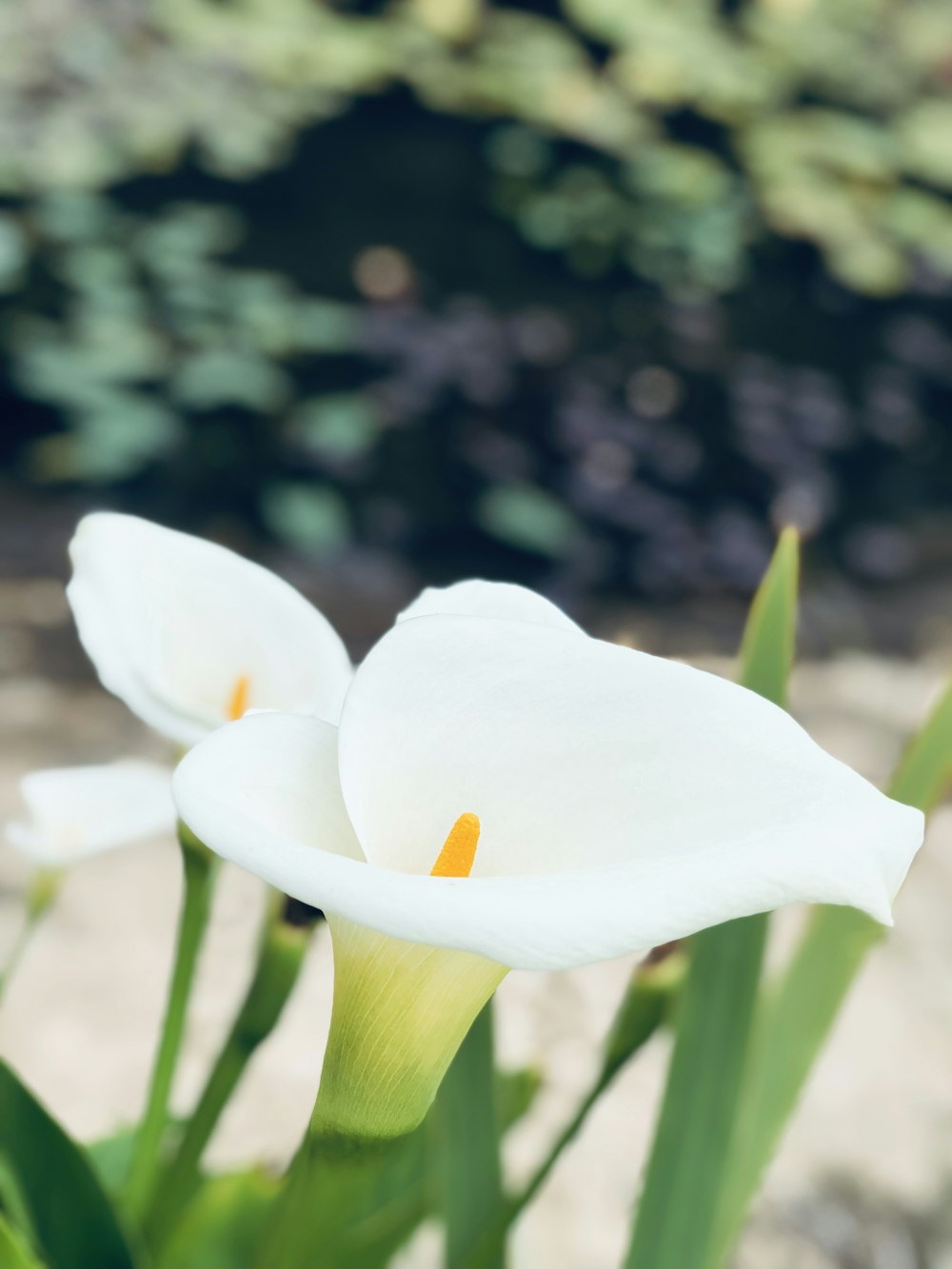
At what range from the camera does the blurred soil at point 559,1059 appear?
675 millimetres

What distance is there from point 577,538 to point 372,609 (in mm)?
220

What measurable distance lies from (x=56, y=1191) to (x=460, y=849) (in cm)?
19

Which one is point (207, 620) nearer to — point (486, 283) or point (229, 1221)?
point (229, 1221)

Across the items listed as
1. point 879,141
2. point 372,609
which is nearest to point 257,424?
point 372,609

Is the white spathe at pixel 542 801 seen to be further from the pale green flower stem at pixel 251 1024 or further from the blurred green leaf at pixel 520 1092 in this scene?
the blurred green leaf at pixel 520 1092

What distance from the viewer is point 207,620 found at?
34 centimetres

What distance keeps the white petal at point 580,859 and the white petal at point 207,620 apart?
2.9 inches

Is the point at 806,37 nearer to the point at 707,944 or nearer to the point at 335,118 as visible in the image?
the point at 335,118

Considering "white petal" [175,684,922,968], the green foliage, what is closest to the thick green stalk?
"white petal" [175,684,922,968]

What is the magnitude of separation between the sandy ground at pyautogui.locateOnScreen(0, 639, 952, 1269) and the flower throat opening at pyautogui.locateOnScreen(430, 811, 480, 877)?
0.44 metres

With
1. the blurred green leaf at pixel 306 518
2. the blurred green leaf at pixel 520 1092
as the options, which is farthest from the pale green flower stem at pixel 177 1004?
the blurred green leaf at pixel 306 518

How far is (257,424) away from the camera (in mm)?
1287

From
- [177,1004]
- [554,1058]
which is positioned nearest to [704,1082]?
[177,1004]

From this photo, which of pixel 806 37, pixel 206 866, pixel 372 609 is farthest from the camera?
pixel 806 37
